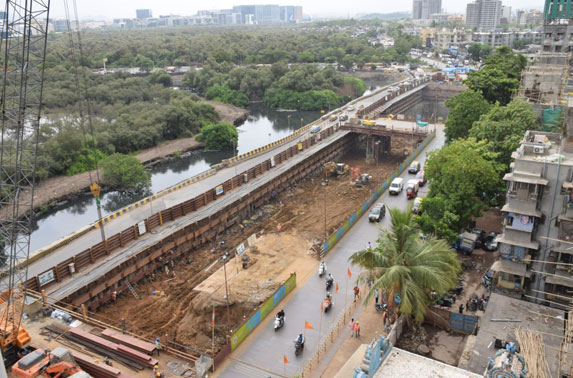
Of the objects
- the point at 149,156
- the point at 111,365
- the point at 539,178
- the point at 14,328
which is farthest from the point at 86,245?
the point at 149,156

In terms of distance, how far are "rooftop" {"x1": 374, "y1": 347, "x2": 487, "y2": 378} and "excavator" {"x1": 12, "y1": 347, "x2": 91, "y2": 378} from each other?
49.2ft

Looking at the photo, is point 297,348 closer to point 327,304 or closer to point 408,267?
point 327,304

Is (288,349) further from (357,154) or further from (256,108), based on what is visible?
(256,108)

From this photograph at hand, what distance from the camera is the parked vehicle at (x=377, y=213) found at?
43.1 meters

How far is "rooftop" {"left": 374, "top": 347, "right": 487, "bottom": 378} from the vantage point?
18359 mm

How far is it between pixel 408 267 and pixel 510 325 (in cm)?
638

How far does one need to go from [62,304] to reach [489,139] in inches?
1423

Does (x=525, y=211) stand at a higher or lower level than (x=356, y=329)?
higher

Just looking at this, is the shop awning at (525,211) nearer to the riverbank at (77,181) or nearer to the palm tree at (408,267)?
the palm tree at (408,267)

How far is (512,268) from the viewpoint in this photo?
29172mm

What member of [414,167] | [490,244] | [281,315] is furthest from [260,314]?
[414,167]

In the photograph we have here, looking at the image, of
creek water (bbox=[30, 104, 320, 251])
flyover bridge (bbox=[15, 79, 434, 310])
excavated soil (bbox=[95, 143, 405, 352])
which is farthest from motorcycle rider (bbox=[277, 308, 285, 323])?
creek water (bbox=[30, 104, 320, 251])

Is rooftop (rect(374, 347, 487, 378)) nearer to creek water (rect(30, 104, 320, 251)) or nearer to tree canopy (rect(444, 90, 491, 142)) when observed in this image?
tree canopy (rect(444, 90, 491, 142))

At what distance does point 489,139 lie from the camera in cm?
4066
